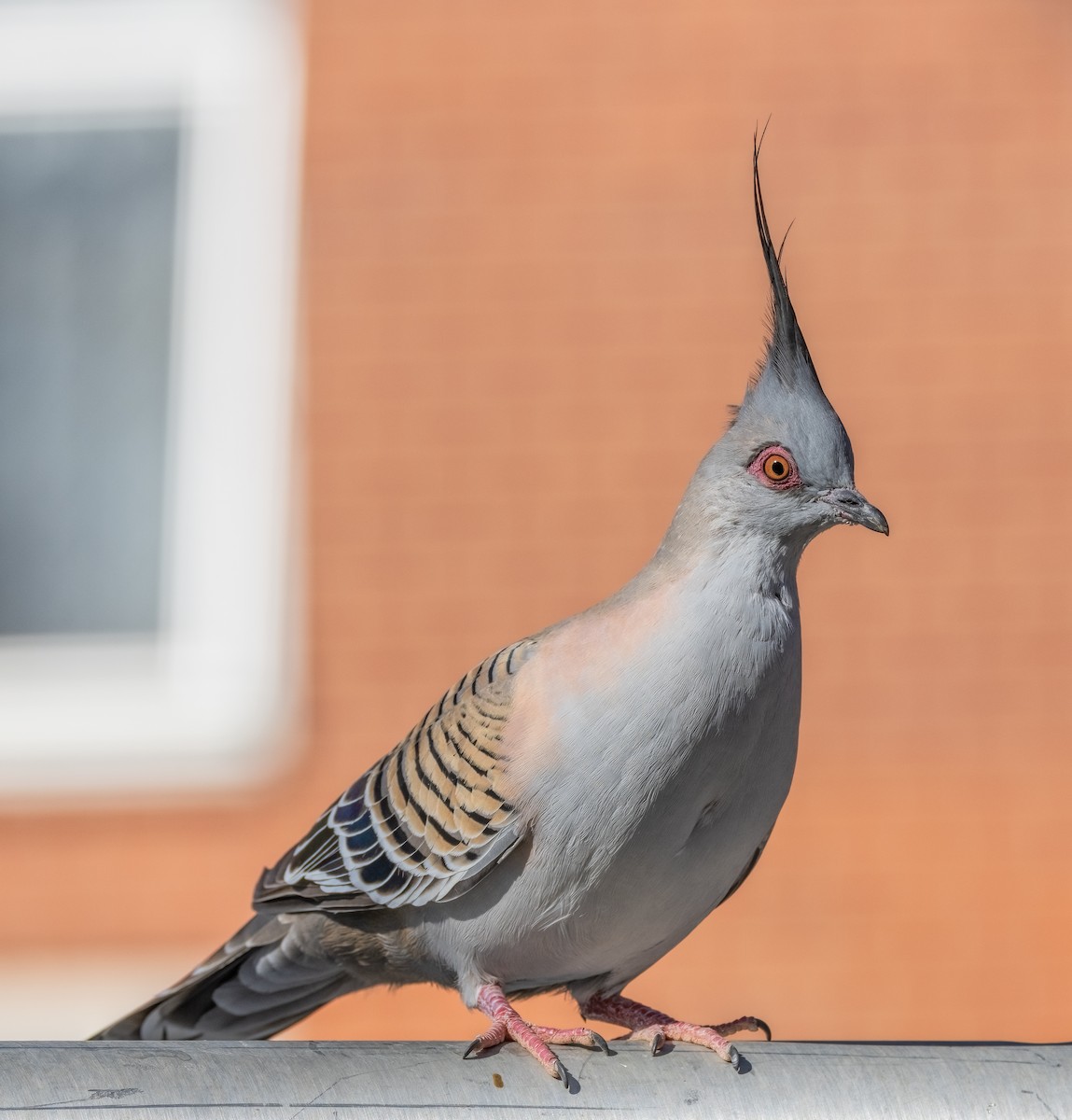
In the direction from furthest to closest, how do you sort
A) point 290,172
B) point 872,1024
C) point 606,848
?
point 290,172 → point 872,1024 → point 606,848

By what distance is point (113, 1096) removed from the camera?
1552 mm

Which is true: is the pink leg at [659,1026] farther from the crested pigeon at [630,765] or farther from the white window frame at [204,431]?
the white window frame at [204,431]

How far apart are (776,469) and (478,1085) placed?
3.48ft

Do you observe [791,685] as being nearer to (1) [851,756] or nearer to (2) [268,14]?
(1) [851,756]

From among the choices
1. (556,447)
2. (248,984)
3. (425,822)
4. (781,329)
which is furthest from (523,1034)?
(556,447)

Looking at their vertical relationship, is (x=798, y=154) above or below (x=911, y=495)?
above

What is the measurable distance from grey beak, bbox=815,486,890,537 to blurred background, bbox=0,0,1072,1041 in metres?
3.05

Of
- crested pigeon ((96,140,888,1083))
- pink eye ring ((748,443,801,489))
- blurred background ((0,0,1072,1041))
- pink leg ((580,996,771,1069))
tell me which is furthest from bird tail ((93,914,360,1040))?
blurred background ((0,0,1072,1041))

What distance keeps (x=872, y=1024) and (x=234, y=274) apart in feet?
12.0

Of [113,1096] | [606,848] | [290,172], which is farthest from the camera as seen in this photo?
[290,172]

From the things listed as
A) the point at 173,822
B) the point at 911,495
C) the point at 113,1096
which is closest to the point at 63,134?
the point at 173,822

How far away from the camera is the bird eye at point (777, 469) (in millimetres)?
2260

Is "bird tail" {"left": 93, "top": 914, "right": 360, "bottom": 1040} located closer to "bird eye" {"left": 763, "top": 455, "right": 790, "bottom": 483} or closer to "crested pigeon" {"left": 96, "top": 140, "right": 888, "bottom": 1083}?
"crested pigeon" {"left": 96, "top": 140, "right": 888, "bottom": 1083}

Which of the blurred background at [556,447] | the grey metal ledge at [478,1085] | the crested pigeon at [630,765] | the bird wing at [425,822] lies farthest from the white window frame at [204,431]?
the grey metal ledge at [478,1085]
